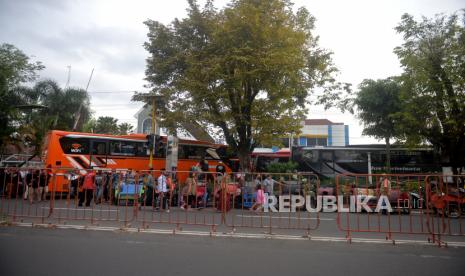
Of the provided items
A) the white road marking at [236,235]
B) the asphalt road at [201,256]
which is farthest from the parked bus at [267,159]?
the asphalt road at [201,256]

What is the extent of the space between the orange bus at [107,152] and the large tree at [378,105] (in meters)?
13.0

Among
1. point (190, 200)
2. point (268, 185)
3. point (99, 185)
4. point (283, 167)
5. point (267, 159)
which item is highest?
point (267, 159)

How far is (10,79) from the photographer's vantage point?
22.5 m

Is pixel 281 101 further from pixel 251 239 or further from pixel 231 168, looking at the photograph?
pixel 251 239

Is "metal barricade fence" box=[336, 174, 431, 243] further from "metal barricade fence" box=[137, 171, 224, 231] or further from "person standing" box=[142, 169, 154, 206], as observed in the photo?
"person standing" box=[142, 169, 154, 206]

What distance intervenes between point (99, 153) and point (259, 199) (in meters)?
14.5

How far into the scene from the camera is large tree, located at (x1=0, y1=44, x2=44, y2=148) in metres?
20.0

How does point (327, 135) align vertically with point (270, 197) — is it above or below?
above

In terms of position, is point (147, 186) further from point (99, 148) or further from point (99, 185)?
point (99, 148)

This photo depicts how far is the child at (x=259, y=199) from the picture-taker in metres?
9.09

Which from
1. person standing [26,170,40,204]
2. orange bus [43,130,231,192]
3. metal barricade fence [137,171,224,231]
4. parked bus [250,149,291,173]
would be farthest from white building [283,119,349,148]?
person standing [26,170,40,204]

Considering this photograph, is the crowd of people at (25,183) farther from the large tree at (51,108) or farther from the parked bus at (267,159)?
the large tree at (51,108)

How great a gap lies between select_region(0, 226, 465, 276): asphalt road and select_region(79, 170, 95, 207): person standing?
2148 millimetres

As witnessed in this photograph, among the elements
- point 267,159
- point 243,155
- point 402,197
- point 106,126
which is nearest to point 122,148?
point 243,155
